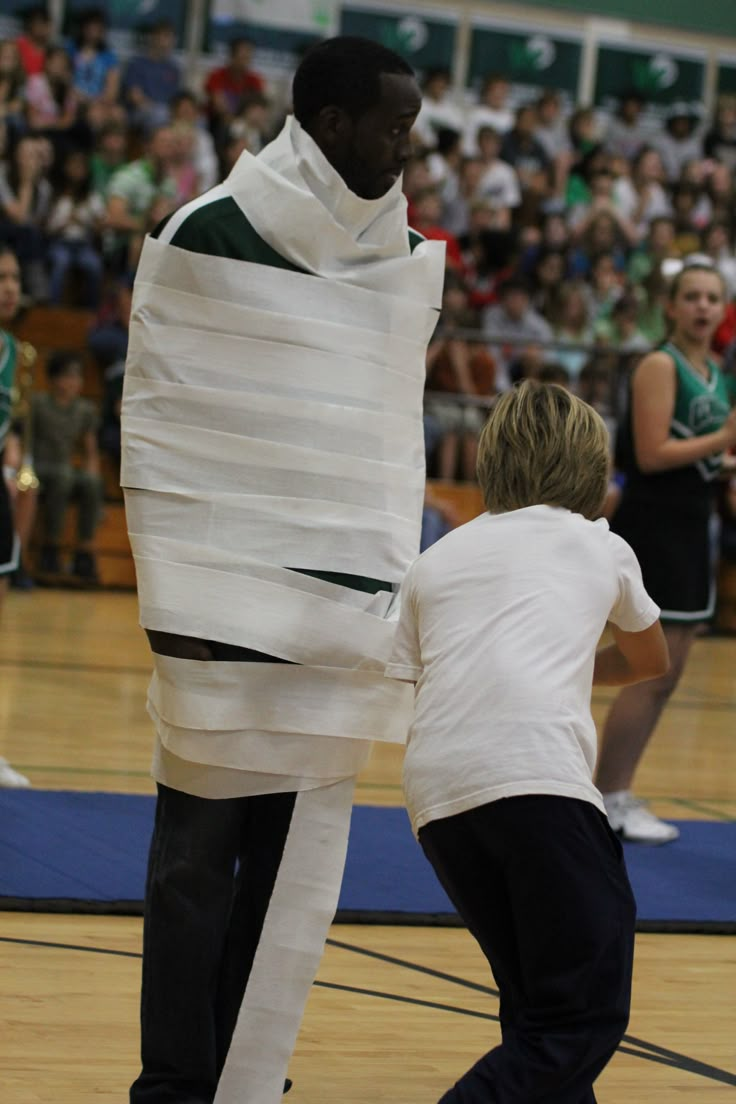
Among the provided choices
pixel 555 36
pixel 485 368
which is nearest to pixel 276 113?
pixel 485 368

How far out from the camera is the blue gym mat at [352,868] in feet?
12.7

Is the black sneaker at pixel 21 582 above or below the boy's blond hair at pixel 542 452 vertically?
below

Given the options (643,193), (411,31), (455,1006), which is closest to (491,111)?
(643,193)

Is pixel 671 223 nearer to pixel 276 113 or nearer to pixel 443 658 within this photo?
pixel 276 113

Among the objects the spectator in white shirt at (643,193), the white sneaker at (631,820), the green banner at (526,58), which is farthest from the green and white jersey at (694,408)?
the green banner at (526,58)

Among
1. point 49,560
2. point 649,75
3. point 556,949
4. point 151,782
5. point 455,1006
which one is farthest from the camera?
point 649,75

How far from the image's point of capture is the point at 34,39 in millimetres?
13328

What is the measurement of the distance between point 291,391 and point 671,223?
12287mm

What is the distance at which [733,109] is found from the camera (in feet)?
55.2

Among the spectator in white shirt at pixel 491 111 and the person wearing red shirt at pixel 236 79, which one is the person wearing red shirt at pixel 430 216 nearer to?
the person wearing red shirt at pixel 236 79

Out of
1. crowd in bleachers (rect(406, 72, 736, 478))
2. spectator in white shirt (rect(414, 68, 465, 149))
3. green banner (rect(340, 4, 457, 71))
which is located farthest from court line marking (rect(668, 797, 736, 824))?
green banner (rect(340, 4, 457, 71))

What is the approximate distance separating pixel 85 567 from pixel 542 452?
8.49m

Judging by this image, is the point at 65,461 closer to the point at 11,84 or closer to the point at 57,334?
the point at 57,334

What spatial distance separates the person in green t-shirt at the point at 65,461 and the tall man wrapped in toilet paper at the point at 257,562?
8.17m
